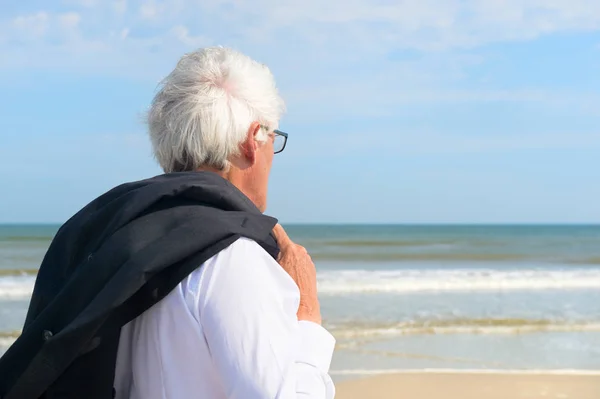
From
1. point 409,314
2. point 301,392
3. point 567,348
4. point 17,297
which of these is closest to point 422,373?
point 567,348

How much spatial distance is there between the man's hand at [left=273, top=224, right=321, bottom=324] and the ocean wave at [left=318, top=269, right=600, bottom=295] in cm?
1053

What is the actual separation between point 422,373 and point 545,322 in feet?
11.8

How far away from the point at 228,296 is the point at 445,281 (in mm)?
13292

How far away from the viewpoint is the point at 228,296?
50.5 inches

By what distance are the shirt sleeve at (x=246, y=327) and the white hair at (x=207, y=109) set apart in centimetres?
29

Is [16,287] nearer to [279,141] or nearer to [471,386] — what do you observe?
[471,386]

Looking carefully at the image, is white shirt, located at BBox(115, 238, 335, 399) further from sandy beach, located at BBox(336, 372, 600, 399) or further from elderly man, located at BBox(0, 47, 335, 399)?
sandy beach, located at BBox(336, 372, 600, 399)

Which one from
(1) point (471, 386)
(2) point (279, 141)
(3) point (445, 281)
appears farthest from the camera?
(3) point (445, 281)

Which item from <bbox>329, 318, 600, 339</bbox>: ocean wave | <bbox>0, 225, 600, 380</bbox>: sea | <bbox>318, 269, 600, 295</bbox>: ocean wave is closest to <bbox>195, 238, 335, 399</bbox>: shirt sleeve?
<bbox>0, 225, 600, 380</bbox>: sea

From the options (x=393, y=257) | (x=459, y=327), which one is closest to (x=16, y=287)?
(x=459, y=327)

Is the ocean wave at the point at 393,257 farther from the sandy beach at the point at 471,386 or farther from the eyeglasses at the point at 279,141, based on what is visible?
the eyeglasses at the point at 279,141

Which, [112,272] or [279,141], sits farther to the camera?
[279,141]

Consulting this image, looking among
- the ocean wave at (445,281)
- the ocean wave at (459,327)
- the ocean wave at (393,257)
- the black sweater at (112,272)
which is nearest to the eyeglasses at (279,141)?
the black sweater at (112,272)

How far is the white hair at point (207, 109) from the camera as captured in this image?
5.02 ft
